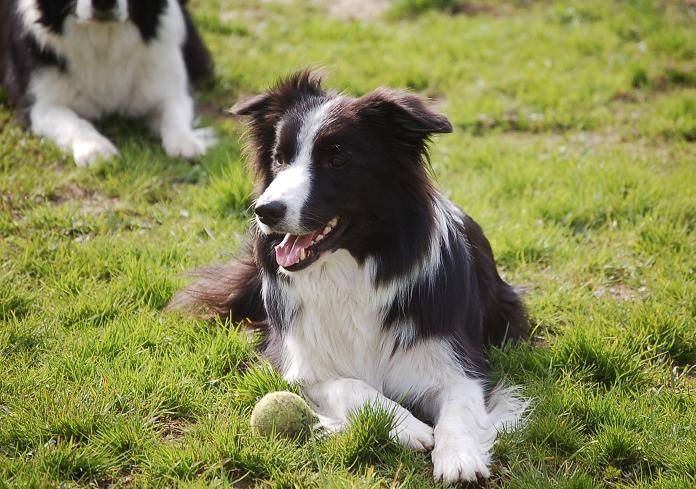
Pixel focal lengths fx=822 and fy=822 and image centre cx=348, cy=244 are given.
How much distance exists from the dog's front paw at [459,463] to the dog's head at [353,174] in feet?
3.21

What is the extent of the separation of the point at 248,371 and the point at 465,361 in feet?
3.49

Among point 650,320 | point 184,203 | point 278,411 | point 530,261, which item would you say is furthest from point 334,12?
point 278,411

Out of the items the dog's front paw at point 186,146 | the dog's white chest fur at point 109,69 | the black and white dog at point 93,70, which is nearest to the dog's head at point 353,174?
the dog's front paw at point 186,146

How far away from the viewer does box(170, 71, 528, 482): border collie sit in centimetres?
365

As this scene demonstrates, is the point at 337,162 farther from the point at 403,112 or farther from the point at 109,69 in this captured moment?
the point at 109,69

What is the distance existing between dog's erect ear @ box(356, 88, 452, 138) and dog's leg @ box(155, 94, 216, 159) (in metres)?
2.88

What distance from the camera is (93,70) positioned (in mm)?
6633

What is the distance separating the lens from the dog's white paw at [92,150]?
6070 mm

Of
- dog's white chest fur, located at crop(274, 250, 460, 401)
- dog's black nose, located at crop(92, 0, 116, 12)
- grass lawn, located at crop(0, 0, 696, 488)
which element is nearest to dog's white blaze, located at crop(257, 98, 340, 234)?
dog's white chest fur, located at crop(274, 250, 460, 401)

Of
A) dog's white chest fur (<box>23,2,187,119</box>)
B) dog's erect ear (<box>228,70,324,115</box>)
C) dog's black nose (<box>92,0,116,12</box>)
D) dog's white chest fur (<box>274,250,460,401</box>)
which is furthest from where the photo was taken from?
dog's white chest fur (<box>23,2,187,119</box>)

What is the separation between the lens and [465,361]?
13.0 ft

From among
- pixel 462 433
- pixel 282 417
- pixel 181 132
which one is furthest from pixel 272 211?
pixel 181 132

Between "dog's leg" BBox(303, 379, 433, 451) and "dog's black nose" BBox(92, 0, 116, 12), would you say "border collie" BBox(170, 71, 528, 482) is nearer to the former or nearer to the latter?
"dog's leg" BBox(303, 379, 433, 451)

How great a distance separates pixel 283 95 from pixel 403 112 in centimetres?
72
